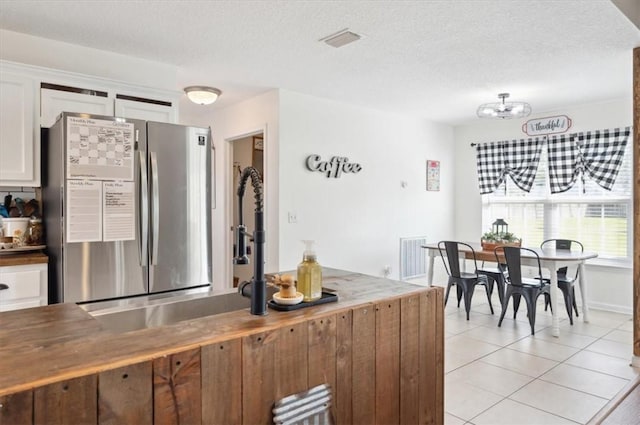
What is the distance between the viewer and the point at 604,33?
9.45ft

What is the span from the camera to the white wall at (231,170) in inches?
174

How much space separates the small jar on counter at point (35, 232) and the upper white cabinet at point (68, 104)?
0.67m

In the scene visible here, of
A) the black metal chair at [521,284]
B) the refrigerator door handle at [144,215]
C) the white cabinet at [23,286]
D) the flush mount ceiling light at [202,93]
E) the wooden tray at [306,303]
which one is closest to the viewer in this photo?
the wooden tray at [306,303]

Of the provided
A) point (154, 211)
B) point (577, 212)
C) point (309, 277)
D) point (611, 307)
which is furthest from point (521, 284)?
point (154, 211)

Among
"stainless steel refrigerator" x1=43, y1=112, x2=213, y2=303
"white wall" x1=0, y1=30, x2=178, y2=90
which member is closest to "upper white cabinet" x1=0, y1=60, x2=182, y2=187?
"stainless steel refrigerator" x1=43, y1=112, x2=213, y2=303

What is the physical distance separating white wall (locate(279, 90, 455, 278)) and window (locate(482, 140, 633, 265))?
3.21 feet

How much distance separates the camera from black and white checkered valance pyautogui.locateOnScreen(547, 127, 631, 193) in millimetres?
4824

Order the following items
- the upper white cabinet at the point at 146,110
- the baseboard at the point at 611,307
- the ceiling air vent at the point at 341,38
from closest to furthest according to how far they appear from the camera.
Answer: the ceiling air vent at the point at 341,38 → the upper white cabinet at the point at 146,110 → the baseboard at the point at 611,307

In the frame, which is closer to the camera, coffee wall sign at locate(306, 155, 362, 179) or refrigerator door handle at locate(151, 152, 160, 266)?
refrigerator door handle at locate(151, 152, 160, 266)

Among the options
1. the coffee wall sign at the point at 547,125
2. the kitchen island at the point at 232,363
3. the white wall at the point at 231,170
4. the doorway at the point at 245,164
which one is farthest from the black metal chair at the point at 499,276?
the kitchen island at the point at 232,363

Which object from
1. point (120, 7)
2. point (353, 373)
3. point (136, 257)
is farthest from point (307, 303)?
point (120, 7)

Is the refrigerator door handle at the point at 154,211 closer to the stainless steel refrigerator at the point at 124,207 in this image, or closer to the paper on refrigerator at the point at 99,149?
the stainless steel refrigerator at the point at 124,207

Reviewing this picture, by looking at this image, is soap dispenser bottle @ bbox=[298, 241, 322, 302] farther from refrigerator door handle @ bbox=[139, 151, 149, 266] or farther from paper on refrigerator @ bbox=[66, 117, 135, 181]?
paper on refrigerator @ bbox=[66, 117, 135, 181]

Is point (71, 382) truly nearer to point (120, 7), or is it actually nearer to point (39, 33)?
point (120, 7)
